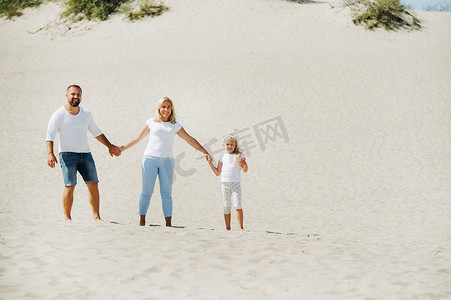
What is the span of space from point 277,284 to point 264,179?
7628mm

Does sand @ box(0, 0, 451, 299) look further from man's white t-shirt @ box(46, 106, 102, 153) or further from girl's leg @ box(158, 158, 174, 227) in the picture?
man's white t-shirt @ box(46, 106, 102, 153)

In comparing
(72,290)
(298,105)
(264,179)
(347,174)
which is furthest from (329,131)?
(72,290)

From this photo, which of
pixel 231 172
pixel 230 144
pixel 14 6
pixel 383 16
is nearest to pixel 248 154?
pixel 230 144

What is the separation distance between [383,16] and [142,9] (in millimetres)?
14240

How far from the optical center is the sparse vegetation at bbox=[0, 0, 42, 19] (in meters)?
31.9

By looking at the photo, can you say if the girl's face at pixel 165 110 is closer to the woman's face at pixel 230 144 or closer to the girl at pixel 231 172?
the girl at pixel 231 172

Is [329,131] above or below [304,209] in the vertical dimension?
above

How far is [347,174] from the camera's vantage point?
11828 millimetres

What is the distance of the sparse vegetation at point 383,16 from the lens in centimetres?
2666

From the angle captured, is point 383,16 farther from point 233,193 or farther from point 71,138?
point 71,138

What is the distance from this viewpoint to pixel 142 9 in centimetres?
2873

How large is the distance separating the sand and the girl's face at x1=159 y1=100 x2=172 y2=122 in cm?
142

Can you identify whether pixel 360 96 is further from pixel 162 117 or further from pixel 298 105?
pixel 162 117

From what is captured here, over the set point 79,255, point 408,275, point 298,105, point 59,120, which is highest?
point 298,105
